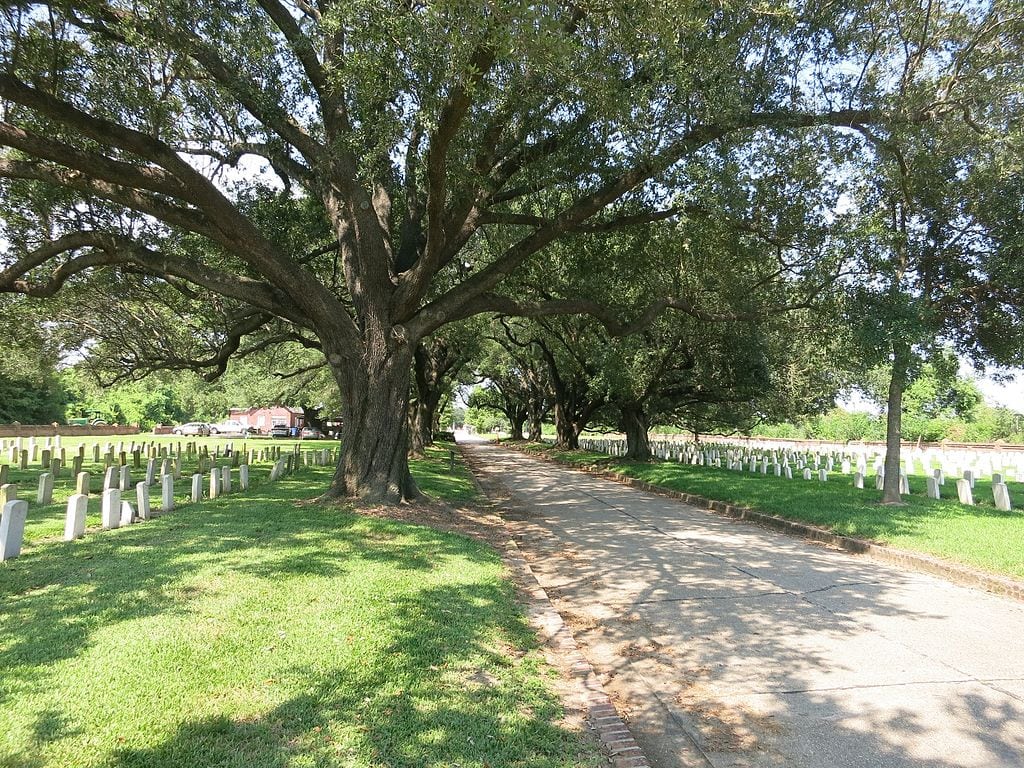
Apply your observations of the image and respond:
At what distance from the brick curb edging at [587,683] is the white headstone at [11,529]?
17.8 feet

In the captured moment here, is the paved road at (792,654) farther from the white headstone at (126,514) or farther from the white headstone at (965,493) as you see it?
the white headstone at (126,514)

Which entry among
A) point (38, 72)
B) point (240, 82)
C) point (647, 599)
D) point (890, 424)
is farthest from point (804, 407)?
point (38, 72)

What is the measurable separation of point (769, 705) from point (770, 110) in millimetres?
8988

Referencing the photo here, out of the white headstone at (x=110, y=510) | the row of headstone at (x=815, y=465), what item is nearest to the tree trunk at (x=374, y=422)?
the white headstone at (x=110, y=510)

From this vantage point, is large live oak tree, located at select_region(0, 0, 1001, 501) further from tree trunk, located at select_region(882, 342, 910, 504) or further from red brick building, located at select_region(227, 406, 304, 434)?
red brick building, located at select_region(227, 406, 304, 434)

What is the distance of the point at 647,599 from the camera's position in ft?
21.4

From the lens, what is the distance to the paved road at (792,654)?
360 cm

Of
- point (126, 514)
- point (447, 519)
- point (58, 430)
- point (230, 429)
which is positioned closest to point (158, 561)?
point (126, 514)

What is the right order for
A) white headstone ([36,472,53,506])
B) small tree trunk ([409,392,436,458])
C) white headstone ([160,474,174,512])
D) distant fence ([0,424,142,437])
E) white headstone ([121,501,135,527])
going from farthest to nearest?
distant fence ([0,424,142,437]) < small tree trunk ([409,392,436,458]) < white headstone ([36,472,53,506]) < white headstone ([160,474,174,512]) < white headstone ([121,501,135,527])

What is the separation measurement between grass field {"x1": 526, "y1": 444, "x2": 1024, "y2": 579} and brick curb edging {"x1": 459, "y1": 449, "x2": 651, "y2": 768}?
553cm

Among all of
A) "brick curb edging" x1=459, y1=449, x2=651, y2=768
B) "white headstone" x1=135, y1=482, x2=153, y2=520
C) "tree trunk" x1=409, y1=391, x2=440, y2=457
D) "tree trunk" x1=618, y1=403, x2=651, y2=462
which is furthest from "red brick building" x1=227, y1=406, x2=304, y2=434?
"brick curb edging" x1=459, y1=449, x2=651, y2=768

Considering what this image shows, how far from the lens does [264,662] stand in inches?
160

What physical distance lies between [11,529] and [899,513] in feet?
42.4

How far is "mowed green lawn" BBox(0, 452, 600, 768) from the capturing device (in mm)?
3135
